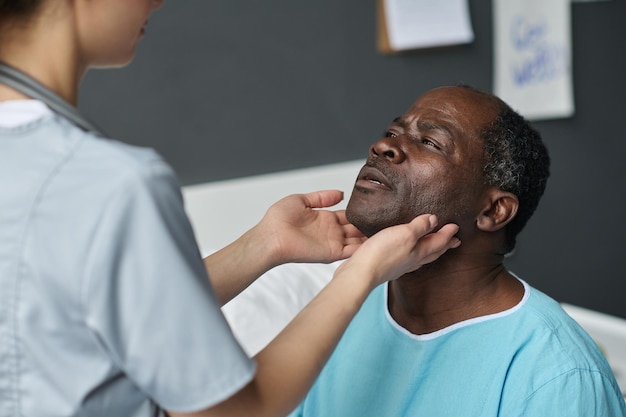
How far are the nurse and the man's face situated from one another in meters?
0.47

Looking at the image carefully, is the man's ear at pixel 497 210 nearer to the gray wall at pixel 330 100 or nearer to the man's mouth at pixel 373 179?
the man's mouth at pixel 373 179

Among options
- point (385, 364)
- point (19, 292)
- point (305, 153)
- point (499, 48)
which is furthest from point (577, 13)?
point (19, 292)

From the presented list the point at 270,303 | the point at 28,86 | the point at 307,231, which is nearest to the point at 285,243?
the point at 307,231

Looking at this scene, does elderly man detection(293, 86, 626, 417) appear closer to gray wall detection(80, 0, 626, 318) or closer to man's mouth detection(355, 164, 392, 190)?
man's mouth detection(355, 164, 392, 190)

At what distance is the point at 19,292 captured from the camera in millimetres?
707

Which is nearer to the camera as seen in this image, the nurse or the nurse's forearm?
the nurse

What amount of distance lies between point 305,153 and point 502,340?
1252 millimetres

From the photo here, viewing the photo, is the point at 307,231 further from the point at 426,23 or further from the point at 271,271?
the point at 426,23

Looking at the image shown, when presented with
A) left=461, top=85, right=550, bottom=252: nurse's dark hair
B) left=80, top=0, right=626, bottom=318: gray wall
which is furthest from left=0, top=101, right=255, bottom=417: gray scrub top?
left=80, top=0, right=626, bottom=318: gray wall

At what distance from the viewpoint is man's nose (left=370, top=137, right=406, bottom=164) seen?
4.21 feet

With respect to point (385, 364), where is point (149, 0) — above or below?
above

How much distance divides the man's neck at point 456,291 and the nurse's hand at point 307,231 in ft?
0.41

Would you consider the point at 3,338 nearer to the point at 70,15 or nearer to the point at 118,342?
the point at 118,342

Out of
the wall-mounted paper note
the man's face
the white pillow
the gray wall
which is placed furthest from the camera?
→ the wall-mounted paper note
